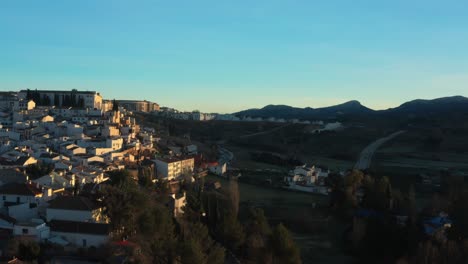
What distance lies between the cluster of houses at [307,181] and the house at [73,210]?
1696 cm

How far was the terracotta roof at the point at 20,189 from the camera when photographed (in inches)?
681

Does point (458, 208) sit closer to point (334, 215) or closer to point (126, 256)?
point (334, 215)

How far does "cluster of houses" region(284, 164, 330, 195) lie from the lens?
30.4m

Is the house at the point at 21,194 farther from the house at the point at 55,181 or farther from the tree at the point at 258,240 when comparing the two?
the tree at the point at 258,240

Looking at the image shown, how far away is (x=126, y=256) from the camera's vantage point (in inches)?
520

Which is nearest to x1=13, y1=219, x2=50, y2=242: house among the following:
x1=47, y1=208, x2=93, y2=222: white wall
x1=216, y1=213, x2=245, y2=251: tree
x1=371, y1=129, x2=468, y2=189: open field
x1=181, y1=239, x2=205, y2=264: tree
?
x1=47, y1=208, x2=93, y2=222: white wall

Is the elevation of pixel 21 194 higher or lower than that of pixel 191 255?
higher

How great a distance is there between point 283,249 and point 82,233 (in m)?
6.07

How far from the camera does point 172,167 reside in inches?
1147

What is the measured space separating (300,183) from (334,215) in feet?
23.2

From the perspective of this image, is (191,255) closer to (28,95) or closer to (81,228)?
(81,228)

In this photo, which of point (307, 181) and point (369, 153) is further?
point (369, 153)

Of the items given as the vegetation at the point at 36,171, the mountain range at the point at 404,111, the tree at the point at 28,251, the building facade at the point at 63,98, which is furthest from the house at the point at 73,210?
the mountain range at the point at 404,111

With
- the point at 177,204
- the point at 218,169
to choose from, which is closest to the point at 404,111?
the point at 218,169
